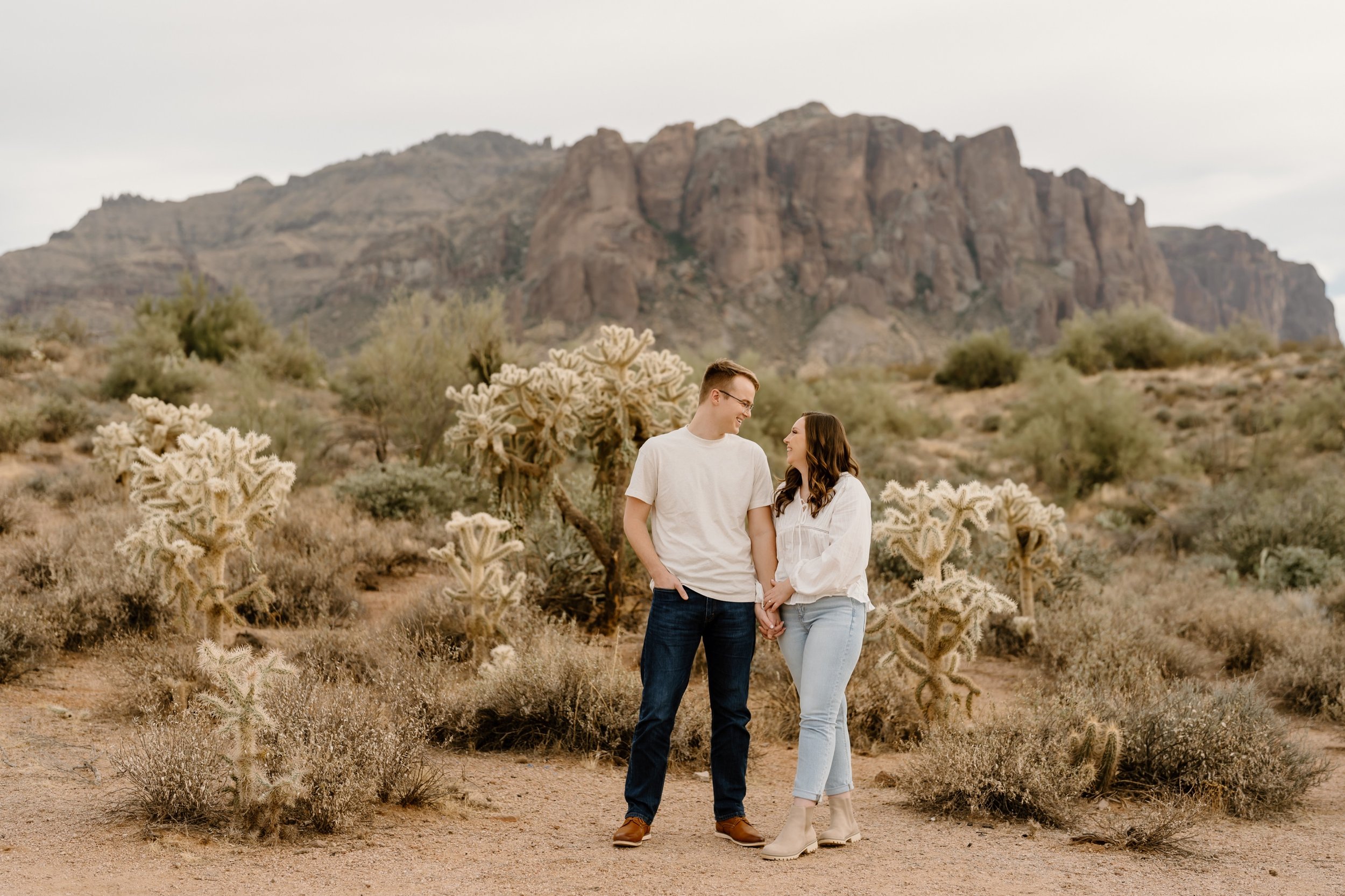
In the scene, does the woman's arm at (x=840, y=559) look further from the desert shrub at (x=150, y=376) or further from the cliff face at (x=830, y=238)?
the cliff face at (x=830, y=238)

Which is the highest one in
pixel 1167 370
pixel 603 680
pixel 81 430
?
pixel 1167 370

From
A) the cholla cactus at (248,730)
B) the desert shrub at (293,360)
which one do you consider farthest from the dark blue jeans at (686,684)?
the desert shrub at (293,360)

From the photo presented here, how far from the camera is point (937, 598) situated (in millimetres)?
5402

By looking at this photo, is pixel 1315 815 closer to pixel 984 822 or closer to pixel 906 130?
pixel 984 822

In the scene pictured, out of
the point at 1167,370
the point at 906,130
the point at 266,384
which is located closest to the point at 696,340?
the point at 906,130

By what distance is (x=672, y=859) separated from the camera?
3.79 metres

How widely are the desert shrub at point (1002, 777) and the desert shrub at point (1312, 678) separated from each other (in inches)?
124

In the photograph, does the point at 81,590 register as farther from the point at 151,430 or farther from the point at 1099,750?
the point at 1099,750

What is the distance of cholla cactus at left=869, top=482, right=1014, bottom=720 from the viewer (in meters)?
5.39

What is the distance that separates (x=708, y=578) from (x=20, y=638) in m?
5.06

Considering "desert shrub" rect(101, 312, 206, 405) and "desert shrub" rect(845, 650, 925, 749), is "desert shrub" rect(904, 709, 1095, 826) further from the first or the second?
"desert shrub" rect(101, 312, 206, 405)

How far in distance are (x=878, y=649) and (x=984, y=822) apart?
9.36 ft

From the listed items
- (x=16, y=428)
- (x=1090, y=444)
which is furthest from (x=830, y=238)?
(x=16, y=428)

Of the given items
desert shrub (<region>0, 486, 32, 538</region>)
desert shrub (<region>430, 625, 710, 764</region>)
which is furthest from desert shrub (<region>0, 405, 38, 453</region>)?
desert shrub (<region>430, 625, 710, 764</region>)
